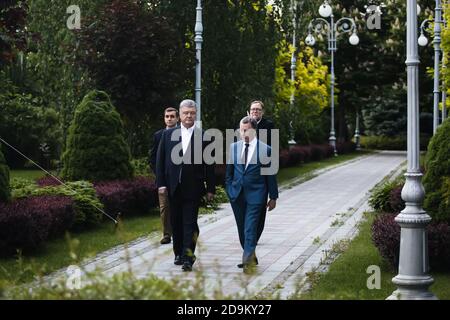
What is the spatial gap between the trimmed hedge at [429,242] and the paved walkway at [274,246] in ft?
3.23

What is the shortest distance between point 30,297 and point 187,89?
57.1 ft

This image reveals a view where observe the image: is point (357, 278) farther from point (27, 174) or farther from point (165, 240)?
point (27, 174)

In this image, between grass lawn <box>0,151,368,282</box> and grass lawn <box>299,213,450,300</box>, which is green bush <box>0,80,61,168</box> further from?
grass lawn <box>299,213,450,300</box>

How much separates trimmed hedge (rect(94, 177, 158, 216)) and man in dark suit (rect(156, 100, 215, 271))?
4.48 m

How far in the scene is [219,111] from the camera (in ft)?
81.8

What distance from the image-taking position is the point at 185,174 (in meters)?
10.6

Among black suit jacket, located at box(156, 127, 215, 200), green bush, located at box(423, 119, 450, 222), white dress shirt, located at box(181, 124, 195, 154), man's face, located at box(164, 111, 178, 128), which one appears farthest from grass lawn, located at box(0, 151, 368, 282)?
green bush, located at box(423, 119, 450, 222)

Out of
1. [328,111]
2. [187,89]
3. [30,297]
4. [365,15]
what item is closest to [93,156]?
[187,89]

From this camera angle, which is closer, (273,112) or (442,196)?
(442,196)

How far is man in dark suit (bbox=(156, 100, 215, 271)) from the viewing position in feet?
34.9

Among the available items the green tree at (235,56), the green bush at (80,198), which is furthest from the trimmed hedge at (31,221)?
the green tree at (235,56)

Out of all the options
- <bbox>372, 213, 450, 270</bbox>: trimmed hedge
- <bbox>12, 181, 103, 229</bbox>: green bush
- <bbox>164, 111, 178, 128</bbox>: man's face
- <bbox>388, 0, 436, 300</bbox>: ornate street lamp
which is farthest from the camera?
<bbox>12, 181, 103, 229</bbox>: green bush

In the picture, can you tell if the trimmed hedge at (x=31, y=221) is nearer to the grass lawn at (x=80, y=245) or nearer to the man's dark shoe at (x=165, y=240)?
the grass lawn at (x=80, y=245)
